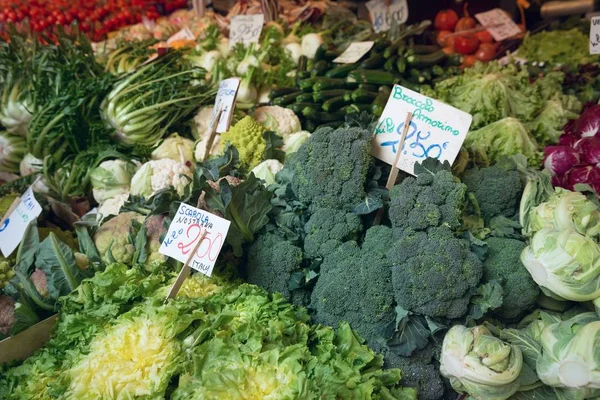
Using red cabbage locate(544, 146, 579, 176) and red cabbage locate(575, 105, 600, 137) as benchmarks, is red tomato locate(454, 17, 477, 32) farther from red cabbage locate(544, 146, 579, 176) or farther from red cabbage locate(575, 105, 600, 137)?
red cabbage locate(544, 146, 579, 176)

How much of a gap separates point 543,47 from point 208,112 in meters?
2.48

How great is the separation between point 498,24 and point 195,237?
347cm

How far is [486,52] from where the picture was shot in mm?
3764

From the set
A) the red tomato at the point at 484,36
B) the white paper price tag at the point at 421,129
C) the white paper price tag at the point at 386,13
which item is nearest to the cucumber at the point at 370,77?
Result: the white paper price tag at the point at 386,13

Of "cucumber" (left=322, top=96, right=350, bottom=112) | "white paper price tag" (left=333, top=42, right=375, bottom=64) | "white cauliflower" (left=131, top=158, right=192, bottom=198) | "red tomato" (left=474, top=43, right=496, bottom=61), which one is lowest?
"red tomato" (left=474, top=43, right=496, bottom=61)

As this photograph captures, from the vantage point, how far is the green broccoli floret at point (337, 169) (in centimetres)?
171

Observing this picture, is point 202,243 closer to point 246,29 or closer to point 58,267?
point 58,267

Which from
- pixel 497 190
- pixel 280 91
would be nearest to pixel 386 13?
pixel 280 91

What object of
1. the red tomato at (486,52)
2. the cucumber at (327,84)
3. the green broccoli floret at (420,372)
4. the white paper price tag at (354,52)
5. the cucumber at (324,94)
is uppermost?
the white paper price tag at (354,52)

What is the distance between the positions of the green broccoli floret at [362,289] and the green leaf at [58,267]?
2.92ft

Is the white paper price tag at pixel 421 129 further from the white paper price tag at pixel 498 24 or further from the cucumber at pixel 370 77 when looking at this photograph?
the white paper price tag at pixel 498 24

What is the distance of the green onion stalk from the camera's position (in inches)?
109

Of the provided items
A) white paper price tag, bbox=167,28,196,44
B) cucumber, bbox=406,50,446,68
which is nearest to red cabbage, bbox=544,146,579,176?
cucumber, bbox=406,50,446,68

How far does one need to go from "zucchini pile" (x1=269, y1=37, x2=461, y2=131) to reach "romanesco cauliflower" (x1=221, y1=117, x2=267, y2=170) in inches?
17.8
